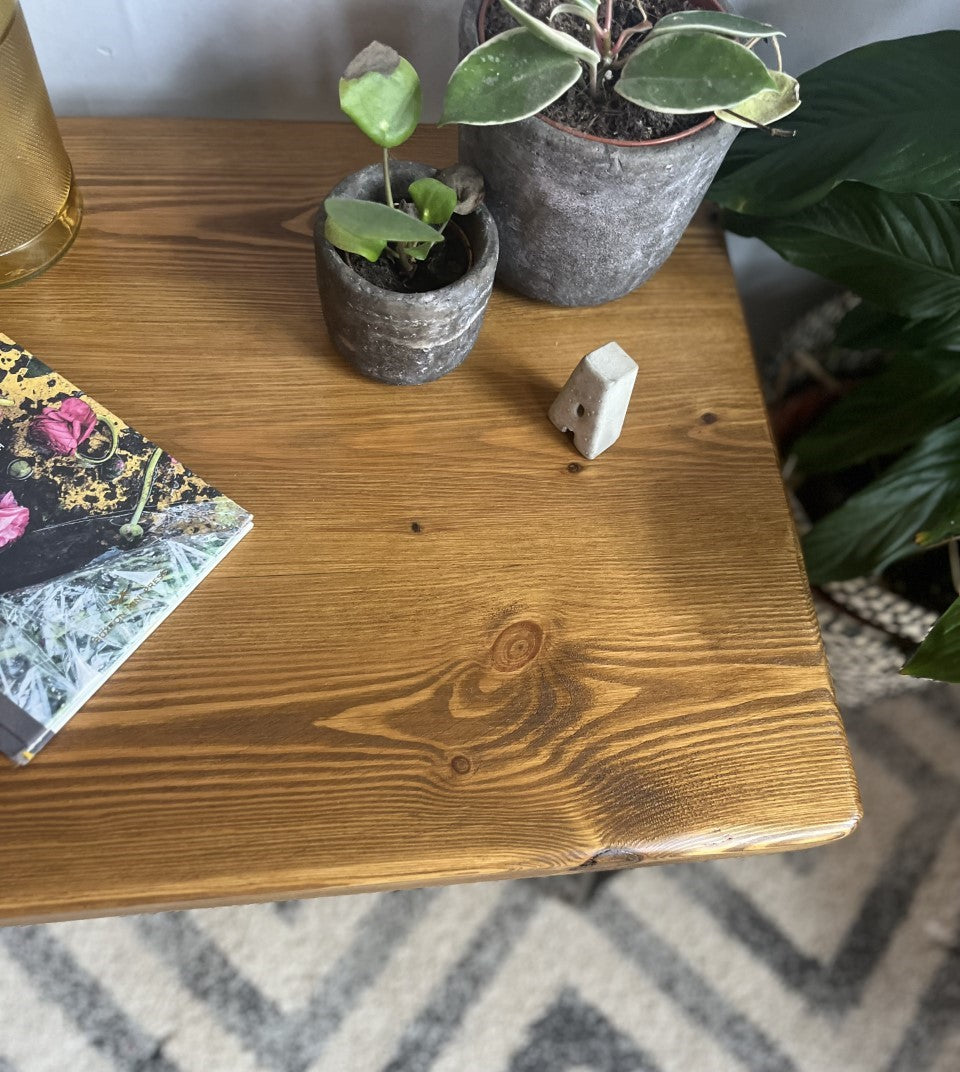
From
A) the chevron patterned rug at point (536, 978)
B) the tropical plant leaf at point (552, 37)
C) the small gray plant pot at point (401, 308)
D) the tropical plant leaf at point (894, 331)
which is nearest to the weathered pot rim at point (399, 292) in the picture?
the small gray plant pot at point (401, 308)

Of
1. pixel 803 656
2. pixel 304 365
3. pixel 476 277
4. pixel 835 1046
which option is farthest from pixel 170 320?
pixel 835 1046

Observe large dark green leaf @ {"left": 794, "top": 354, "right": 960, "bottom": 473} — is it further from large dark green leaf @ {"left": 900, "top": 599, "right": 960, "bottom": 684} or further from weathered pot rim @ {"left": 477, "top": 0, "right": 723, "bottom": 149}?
weathered pot rim @ {"left": 477, "top": 0, "right": 723, "bottom": 149}

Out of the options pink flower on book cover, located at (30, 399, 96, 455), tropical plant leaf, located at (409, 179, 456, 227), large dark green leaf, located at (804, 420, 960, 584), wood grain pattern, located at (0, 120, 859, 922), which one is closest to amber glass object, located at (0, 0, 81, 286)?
wood grain pattern, located at (0, 120, 859, 922)

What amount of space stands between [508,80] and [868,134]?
253 mm

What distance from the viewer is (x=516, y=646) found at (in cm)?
61

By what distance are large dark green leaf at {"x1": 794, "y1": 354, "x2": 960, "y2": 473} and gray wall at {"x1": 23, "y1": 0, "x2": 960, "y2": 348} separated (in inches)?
10.2

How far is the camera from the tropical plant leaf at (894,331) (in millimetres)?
744

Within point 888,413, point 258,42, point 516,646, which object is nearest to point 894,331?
point 888,413

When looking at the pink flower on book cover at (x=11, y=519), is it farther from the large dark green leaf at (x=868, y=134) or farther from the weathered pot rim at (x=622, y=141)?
the large dark green leaf at (x=868, y=134)

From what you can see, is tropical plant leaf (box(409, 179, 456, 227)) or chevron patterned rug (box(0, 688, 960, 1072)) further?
chevron patterned rug (box(0, 688, 960, 1072))

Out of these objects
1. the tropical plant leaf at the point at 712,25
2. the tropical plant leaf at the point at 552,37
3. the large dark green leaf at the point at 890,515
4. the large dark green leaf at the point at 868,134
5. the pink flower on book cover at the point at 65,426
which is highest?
the tropical plant leaf at the point at 552,37

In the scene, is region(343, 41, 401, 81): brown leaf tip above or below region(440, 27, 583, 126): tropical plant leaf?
above

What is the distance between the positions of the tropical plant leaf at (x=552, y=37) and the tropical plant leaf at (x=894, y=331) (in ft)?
1.17

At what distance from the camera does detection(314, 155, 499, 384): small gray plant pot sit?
57 cm
